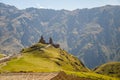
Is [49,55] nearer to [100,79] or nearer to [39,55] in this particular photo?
[39,55]

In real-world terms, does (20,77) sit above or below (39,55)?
above

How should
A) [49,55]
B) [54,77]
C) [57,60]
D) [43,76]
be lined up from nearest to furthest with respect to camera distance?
[54,77] → [43,76] → [57,60] → [49,55]

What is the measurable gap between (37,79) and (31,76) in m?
4.08

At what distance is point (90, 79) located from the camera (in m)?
74.9

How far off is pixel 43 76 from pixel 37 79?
11.0 feet

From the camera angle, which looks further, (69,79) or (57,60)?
(57,60)

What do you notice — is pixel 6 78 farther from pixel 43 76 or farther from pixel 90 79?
pixel 90 79

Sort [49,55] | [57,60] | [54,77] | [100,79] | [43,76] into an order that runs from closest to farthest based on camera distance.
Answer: [54,77]
[43,76]
[100,79]
[57,60]
[49,55]

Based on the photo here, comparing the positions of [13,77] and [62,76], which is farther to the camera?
[13,77]

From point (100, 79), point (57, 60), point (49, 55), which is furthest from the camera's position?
point (49, 55)

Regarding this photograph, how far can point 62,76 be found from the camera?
65438 millimetres

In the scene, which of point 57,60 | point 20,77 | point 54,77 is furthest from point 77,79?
point 57,60

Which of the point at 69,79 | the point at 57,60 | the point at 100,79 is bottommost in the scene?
the point at 57,60

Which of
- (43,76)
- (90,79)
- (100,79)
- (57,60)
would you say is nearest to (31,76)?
(43,76)
